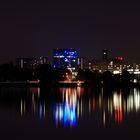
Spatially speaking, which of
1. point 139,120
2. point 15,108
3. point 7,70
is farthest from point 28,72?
point 139,120

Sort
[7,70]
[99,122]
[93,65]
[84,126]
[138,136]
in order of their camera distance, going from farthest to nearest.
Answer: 1. [93,65]
2. [7,70]
3. [99,122]
4. [84,126]
5. [138,136]

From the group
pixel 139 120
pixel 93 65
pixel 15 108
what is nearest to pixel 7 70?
pixel 15 108

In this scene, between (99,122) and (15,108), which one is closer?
Result: (99,122)

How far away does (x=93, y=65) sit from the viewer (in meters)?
168

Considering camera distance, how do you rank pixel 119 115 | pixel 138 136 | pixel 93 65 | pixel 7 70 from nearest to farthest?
pixel 138 136
pixel 119 115
pixel 7 70
pixel 93 65

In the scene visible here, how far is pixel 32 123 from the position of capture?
23.5m

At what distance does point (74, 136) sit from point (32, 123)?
14.4 ft

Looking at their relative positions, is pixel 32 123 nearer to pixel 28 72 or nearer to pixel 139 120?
pixel 139 120

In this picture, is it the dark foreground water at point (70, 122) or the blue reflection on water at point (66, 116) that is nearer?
the dark foreground water at point (70, 122)

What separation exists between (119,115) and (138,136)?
25.0ft

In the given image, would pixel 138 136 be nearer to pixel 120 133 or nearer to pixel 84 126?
pixel 120 133

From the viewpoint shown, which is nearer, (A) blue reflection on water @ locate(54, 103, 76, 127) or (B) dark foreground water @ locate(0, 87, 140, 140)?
(B) dark foreground water @ locate(0, 87, 140, 140)

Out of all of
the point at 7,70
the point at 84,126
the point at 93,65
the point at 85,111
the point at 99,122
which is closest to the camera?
the point at 84,126

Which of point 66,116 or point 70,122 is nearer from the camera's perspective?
point 70,122
